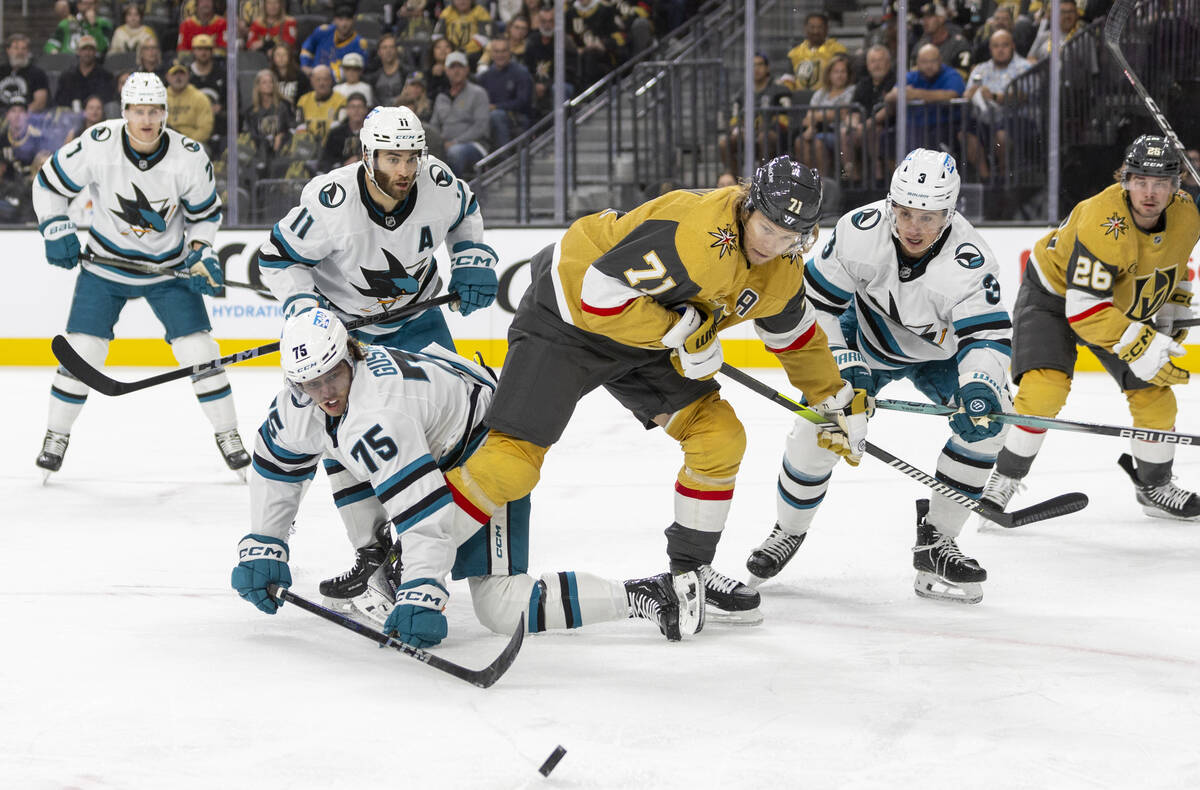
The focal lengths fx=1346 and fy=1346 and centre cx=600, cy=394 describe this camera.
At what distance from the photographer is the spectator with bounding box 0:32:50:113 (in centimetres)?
834

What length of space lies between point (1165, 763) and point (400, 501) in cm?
137

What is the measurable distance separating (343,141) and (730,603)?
5.63 meters

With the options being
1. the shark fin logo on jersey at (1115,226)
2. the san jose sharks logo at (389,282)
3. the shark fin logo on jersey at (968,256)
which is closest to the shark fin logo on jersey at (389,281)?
the san jose sharks logo at (389,282)

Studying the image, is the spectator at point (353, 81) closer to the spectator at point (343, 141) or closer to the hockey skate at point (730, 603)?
the spectator at point (343, 141)

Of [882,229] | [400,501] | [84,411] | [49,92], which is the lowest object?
[84,411]

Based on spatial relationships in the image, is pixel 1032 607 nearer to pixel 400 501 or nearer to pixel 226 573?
pixel 400 501

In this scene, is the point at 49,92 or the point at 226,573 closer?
the point at 226,573

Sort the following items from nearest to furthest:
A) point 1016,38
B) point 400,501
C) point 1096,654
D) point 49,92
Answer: point 400,501 → point 1096,654 → point 1016,38 → point 49,92

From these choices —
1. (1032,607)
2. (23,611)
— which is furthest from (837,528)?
(23,611)

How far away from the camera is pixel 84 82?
8.41 meters

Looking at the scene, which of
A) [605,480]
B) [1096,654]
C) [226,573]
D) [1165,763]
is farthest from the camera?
[605,480]

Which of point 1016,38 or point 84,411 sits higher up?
point 1016,38

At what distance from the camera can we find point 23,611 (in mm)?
3004

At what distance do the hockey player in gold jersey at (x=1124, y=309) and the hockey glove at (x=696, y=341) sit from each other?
4.90 ft
